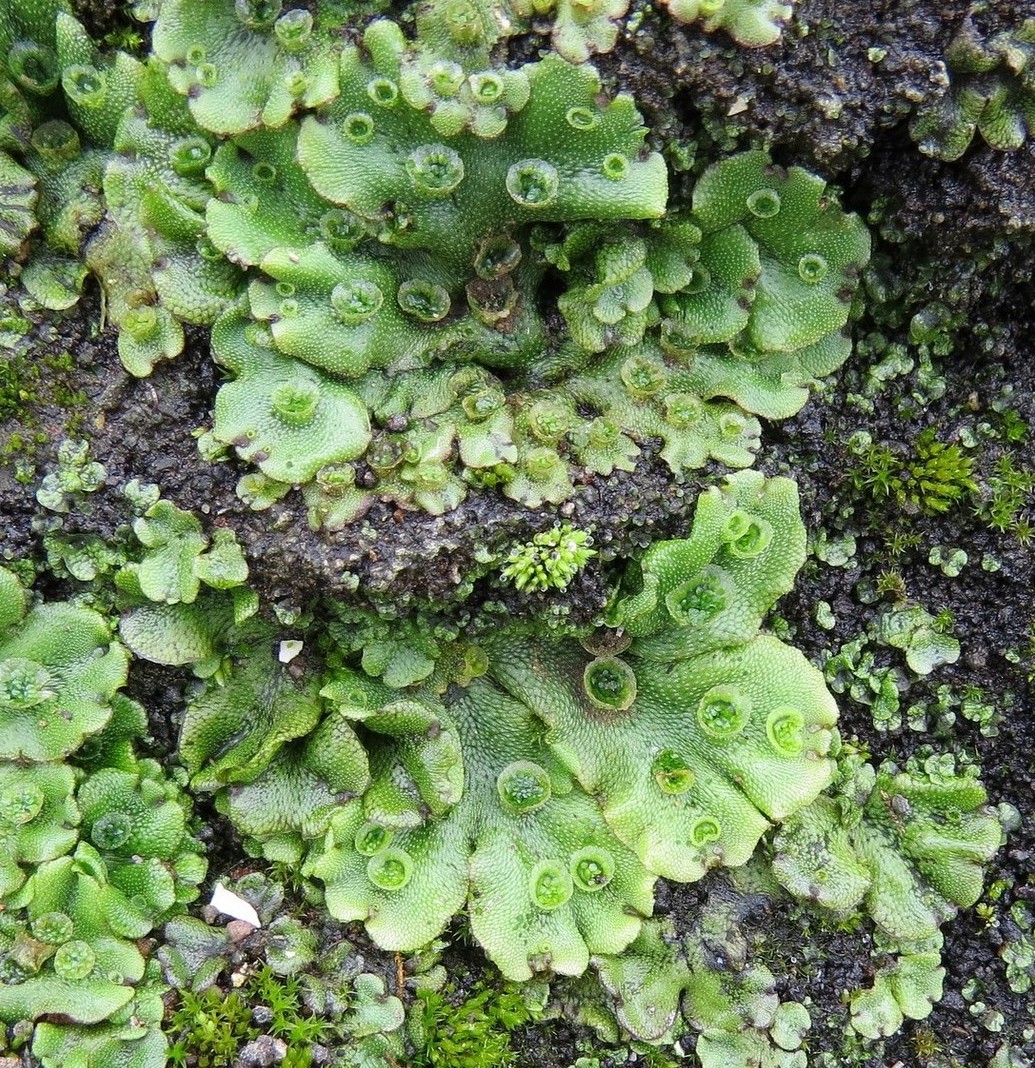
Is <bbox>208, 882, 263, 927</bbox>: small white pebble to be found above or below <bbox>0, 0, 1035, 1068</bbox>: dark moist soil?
below

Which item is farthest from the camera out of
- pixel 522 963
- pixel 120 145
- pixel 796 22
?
pixel 522 963

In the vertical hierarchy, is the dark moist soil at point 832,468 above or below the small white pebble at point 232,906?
above

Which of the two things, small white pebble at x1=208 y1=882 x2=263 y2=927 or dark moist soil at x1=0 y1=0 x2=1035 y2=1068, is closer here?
dark moist soil at x1=0 y1=0 x2=1035 y2=1068

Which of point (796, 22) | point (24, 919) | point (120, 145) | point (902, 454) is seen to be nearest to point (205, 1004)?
point (24, 919)

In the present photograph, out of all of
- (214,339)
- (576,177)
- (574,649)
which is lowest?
(574,649)

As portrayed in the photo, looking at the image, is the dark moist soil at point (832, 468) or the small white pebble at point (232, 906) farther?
the small white pebble at point (232, 906)

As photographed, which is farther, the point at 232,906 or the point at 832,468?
the point at 832,468

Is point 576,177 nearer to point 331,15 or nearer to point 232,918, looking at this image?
point 331,15

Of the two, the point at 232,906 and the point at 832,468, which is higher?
the point at 832,468
